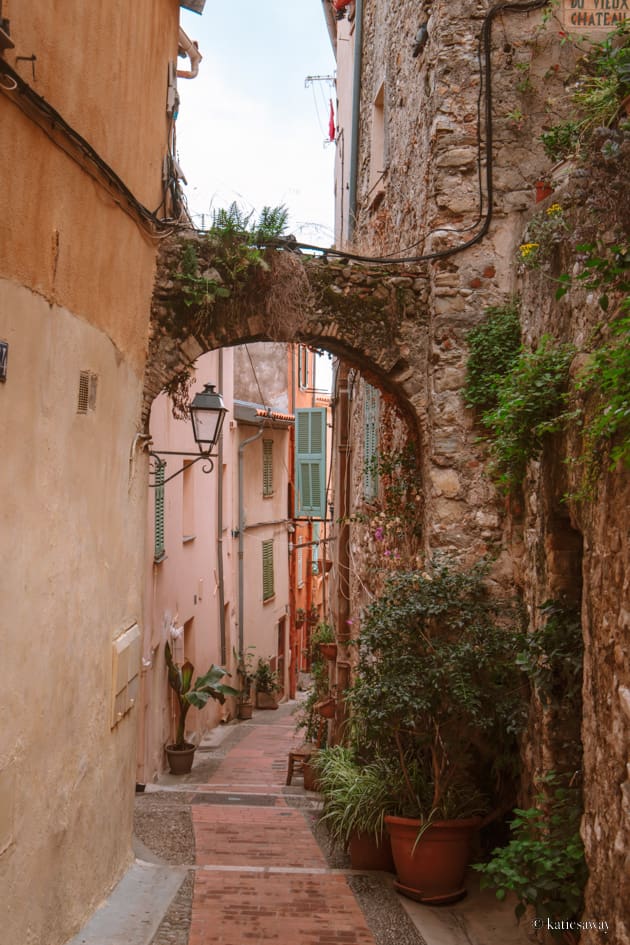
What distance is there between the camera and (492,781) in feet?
20.4

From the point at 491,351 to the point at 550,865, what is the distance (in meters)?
3.61

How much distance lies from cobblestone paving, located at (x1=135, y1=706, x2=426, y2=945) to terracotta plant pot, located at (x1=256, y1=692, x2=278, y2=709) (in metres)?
9.01

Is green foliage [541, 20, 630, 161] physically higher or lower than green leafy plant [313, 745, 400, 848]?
higher

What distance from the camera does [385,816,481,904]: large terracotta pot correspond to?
567cm

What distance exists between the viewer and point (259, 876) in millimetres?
6250

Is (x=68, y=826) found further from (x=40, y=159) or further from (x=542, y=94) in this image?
(x=542, y=94)

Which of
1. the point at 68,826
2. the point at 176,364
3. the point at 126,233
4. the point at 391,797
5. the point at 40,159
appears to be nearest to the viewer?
the point at 40,159

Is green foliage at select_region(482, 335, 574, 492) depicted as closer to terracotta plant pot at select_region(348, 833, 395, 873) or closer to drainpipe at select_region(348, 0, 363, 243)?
terracotta plant pot at select_region(348, 833, 395, 873)

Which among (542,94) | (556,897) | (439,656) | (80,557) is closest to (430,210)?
(542,94)

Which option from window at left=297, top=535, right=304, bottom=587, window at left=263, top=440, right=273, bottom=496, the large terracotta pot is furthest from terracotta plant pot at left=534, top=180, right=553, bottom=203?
window at left=297, top=535, right=304, bottom=587

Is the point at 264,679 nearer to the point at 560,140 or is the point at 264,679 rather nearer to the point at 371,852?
the point at 371,852

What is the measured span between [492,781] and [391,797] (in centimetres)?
73

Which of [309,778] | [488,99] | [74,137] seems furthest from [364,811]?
[488,99]

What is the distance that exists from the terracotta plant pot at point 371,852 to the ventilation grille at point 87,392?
3649 millimetres
